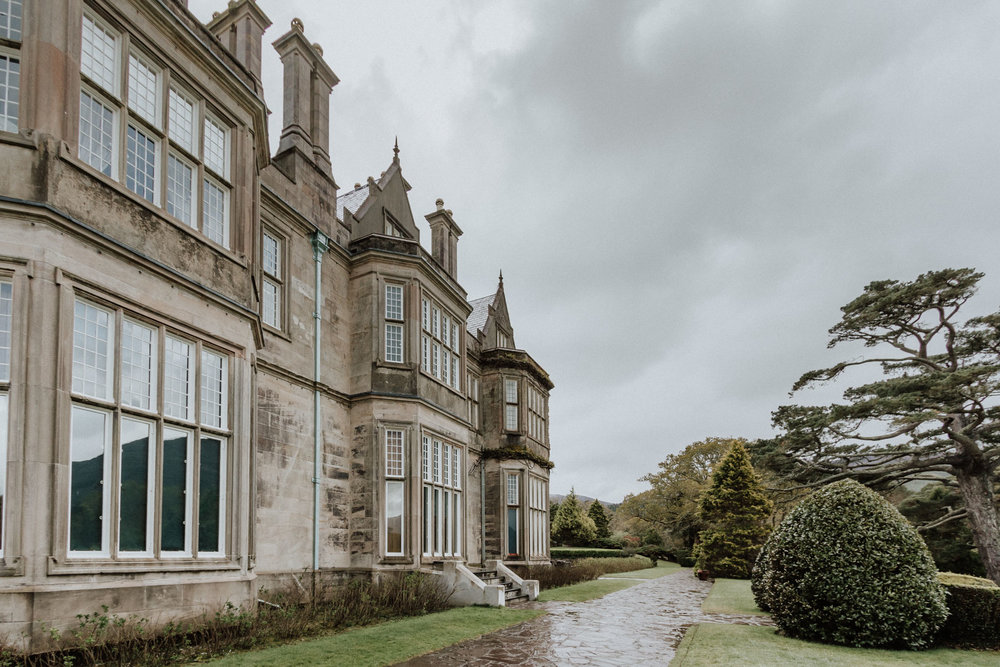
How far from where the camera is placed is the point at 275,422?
1347cm

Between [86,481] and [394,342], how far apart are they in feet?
31.9

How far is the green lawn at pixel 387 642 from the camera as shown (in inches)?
331

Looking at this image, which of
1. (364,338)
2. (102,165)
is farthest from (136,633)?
(364,338)

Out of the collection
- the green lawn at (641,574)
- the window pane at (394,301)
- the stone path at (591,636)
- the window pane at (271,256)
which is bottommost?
the green lawn at (641,574)

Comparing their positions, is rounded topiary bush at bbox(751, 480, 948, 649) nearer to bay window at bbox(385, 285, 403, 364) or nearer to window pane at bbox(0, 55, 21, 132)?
bay window at bbox(385, 285, 403, 364)

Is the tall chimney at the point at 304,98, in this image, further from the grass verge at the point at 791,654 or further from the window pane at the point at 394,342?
the grass verge at the point at 791,654

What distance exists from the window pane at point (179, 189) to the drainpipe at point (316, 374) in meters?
5.75

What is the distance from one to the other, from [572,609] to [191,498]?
1026 centimetres

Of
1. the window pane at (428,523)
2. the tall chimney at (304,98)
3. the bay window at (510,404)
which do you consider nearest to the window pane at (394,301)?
the tall chimney at (304,98)

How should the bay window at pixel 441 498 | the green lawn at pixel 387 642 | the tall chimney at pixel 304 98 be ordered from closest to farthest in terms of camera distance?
1. the green lawn at pixel 387 642
2. the tall chimney at pixel 304 98
3. the bay window at pixel 441 498

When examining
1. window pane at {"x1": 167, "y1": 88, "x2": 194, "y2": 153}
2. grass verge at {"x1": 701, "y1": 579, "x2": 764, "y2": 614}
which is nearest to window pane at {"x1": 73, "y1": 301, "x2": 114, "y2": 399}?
window pane at {"x1": 167, "y1": 88, "x2": 194, "y2": 153}

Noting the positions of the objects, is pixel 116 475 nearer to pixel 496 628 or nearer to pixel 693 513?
pixel 496 628

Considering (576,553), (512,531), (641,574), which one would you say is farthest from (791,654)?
(576,553)

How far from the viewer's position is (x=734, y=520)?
106 ft
